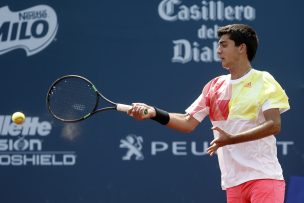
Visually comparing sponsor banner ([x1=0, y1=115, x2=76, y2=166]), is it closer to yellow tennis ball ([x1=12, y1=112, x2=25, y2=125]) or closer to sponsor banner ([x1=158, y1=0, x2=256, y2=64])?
yellow tennis ball ([x1=12, y1=112, x2=25, y2=125])

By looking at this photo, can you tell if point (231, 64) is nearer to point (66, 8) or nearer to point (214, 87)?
point (214, 87)

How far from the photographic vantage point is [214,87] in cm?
491

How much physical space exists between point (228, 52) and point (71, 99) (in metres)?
1.14

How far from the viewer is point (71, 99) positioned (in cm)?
538

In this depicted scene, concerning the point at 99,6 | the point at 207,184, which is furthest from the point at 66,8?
the point at 207,184

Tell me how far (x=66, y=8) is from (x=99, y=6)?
0.89ft

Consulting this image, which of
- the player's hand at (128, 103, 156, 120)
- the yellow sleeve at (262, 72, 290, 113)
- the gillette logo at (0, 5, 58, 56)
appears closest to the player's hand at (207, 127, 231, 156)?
the yellow sleeve at (262, 72, 290, 113)

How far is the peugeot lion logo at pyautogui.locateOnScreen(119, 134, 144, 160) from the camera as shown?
6.84 meters

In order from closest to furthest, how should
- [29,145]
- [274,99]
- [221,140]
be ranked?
[221,140], [274,99], [29,145]

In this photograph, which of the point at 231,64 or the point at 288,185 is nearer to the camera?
the point at 231,64

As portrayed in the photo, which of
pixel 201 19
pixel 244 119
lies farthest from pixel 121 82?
pixel 244 119

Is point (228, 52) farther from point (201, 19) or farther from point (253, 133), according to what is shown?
point (201, 19)

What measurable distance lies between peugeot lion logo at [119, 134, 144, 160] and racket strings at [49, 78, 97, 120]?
1.49 metres

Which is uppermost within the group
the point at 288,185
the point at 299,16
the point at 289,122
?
the point at 299,16
